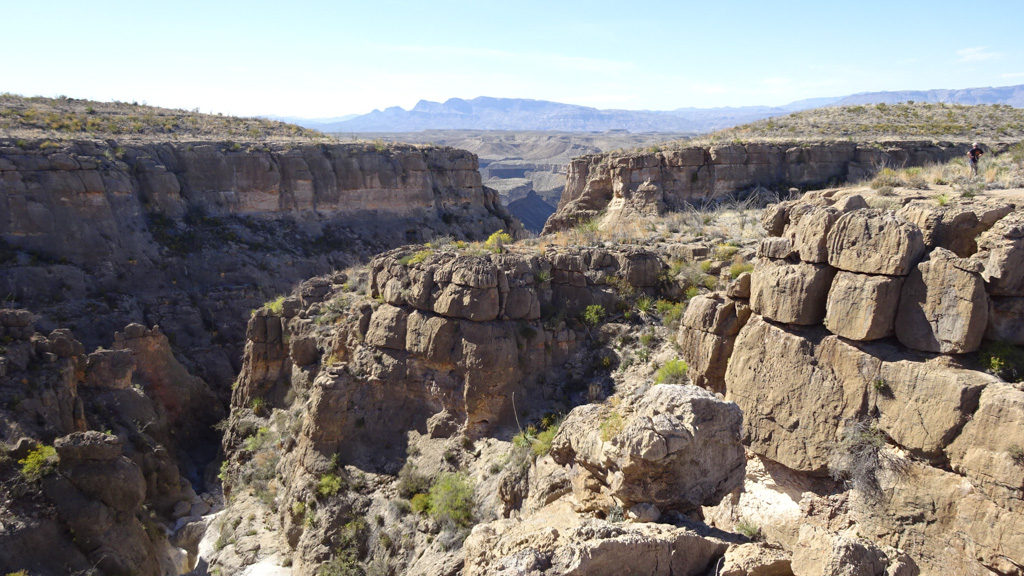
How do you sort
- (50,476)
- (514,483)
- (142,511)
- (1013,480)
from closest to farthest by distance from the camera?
(1013,480) → (514,483) → (50,476) → (142,511)

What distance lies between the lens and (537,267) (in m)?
15.2

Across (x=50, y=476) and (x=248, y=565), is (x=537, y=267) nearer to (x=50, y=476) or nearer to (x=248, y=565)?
(x=248, y=565)

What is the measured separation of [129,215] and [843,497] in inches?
1221

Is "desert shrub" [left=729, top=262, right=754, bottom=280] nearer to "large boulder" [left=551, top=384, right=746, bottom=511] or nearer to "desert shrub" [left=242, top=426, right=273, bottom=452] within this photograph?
"large boulder" [left=551, top=384, right=746, bottom=511]

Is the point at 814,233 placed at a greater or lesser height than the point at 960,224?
lesser

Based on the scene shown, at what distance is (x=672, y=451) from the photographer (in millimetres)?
7770

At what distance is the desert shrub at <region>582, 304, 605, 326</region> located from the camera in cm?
1466

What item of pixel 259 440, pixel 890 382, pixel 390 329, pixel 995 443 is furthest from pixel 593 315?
pixel 259 440

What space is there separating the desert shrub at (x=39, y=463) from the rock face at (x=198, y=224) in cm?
1148

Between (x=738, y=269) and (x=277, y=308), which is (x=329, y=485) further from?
(x=738, y=269)

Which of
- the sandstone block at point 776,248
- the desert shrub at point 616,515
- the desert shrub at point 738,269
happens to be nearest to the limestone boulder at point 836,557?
the desert shrub at point 616,515

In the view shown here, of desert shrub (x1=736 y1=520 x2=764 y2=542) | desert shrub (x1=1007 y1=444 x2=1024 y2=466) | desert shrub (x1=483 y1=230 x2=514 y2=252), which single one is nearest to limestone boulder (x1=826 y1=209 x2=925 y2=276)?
desert shrub (x1=1007 y1=444 x2=1024 y2=466)

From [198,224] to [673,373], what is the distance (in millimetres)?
27183

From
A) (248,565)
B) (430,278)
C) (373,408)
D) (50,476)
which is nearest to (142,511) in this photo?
(50,476)
